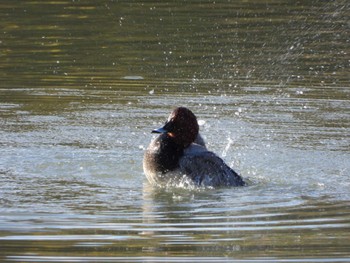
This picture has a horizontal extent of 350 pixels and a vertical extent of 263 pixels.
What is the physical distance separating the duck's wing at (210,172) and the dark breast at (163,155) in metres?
0.11

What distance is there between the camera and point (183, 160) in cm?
1077

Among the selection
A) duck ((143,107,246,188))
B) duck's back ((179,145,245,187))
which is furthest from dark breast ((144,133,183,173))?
duck's back ((179,145,245,187))

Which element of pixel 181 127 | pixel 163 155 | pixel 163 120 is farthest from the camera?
pixel 163 120

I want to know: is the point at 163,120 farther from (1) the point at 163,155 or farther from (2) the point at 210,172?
(2) the point at 210,172

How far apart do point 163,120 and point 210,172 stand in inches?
119

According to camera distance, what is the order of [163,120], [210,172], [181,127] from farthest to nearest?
[163,120]
[181,127]
[210,172]

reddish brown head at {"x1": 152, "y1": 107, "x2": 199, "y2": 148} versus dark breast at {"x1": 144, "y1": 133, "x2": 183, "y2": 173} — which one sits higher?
reddish brown head at {"x1": 152, "y1": 107, "x2": 199, "y2": 148}

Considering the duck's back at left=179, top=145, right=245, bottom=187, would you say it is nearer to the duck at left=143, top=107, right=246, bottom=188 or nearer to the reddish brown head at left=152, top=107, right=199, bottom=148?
the duck at left=143, top=107, right=246, bottom=188

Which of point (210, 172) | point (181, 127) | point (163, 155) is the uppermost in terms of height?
point (181, 127)

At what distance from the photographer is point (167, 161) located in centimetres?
1074

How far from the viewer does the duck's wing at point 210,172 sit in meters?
10.6

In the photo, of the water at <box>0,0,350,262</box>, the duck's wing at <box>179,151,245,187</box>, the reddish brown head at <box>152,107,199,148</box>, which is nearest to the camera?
the water at <box>0,0,350,262</box>

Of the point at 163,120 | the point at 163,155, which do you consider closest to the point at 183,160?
the point at 163,155

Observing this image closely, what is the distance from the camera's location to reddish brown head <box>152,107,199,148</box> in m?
10.9
